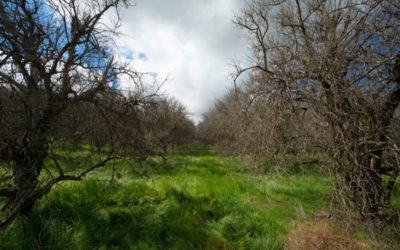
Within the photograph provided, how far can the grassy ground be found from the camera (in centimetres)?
411

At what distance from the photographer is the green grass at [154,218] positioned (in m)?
4.11

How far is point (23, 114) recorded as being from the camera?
3.37 m

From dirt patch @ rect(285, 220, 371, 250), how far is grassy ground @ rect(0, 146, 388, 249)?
0.24 meters

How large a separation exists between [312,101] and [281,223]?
2.71m

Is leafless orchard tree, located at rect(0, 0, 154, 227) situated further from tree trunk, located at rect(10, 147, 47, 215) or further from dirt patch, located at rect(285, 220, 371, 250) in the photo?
dirt patch, located at rect(285, 220, 371, 250)

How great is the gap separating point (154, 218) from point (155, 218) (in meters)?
0.02

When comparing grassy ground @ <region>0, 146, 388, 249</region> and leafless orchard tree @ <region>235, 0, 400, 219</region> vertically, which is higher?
leafless orchard tree @ <region>235, 0, 400, 219</region>

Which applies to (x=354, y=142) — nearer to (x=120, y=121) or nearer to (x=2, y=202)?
(x=120, y=121)

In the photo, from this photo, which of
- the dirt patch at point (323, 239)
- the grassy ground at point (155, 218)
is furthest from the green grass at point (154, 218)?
→ the dirt patch at point (323, 239)

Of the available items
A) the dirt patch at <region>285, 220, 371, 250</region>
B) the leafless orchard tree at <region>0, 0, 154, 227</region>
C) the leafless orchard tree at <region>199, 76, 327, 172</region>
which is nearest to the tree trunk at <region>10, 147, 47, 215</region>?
the leafless orchard tree at <region>0, 0, 154, 227</region>

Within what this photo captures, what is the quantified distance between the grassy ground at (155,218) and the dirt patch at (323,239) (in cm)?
24

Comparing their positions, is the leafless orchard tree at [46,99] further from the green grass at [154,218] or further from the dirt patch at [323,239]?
the dirt patch at [323,239]

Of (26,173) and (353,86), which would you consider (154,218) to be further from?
(353,86)

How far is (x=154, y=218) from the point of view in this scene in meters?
4.96
